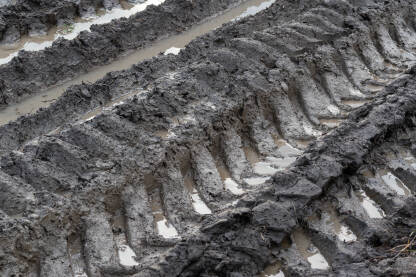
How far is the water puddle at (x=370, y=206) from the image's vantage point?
14.0 feet

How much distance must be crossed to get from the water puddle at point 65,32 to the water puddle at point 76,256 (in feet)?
12.4

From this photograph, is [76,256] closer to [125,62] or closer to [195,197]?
[195,197]

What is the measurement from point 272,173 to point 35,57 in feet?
11.6

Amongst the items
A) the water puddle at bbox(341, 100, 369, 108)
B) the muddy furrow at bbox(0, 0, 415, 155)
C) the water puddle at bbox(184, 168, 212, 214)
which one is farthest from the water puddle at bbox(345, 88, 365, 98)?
A: the water puddle at bbox(184, 168, 212, 214)

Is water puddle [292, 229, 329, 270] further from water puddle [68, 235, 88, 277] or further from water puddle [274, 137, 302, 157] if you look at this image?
water puddle [68, 235, 88, 277]

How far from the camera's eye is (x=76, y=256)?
3881 millimetres

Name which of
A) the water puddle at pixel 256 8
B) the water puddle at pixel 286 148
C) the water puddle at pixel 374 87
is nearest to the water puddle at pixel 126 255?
the water puddle at pixel 286 148

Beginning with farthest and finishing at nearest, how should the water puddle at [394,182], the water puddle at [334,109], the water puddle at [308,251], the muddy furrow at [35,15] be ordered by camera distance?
the muddy furrow at [35,15] → the water puddle at [334,109] → the water puddle at [394,182] → the water puddle at [308,251]

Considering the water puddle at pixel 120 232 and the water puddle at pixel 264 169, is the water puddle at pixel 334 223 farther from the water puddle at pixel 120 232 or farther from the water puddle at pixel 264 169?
the water puddle at pixel 120 232

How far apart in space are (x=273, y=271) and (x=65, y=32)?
518cm

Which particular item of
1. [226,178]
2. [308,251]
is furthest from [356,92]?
[308,251]

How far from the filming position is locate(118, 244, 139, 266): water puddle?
3854 mm

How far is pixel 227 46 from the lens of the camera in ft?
20.6

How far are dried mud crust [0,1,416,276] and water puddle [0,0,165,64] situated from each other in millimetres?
1672
